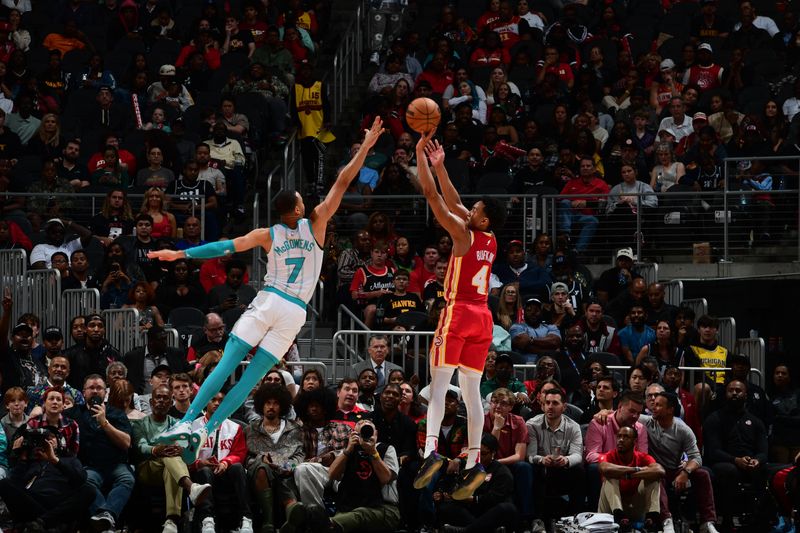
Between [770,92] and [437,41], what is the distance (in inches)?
205

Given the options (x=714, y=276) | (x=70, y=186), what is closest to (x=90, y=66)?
(x=70, y=186)

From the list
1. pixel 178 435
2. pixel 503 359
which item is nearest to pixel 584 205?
pixel 503 359

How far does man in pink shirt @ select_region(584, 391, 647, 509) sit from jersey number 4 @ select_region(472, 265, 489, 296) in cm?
362

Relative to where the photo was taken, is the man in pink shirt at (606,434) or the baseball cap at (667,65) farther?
the baseball cap at (667,65)

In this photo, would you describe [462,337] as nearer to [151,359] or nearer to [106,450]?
[106,450]

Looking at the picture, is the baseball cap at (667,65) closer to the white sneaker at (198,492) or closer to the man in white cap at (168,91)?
the man in white cap at (168,91)

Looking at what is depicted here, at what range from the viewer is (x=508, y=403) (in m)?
15.7

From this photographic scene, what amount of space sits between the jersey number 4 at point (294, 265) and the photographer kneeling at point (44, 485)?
348cm

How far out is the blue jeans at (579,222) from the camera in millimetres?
20688

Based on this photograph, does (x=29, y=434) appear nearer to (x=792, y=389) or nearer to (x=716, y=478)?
(x=716, y=478)

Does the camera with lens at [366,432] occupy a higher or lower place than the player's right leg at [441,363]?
lower

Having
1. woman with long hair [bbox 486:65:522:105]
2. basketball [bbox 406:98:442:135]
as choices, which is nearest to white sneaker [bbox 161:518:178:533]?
basketball [bbox 406:98:442:135]

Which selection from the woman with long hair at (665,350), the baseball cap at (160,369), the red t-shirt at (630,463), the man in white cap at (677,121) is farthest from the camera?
the man in white cap at (677,121)

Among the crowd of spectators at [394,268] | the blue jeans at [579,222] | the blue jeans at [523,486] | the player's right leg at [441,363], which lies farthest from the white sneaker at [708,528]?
the blue jeans at [579,222]
